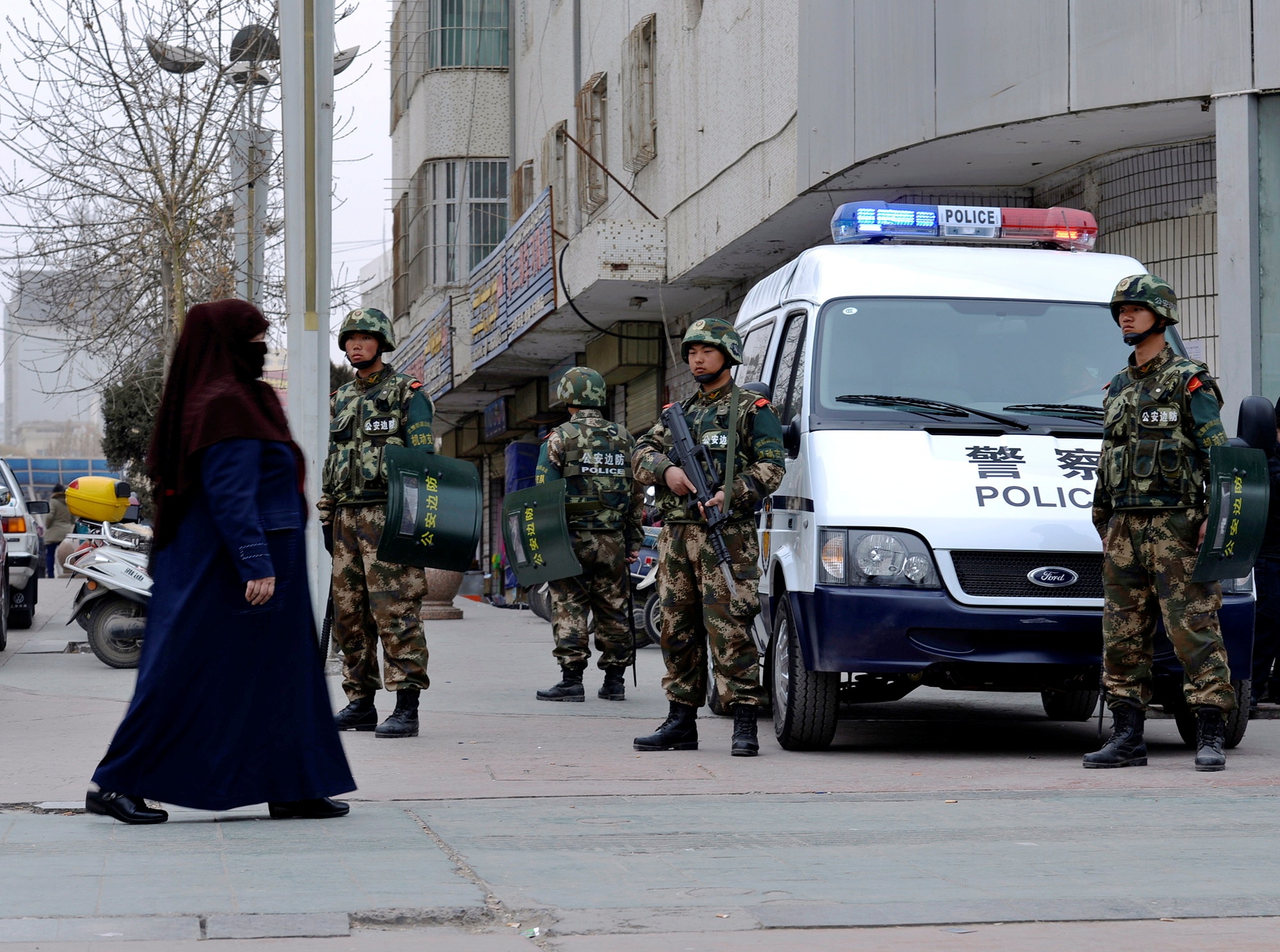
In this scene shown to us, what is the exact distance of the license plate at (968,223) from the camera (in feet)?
29.2

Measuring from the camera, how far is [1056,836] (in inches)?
217

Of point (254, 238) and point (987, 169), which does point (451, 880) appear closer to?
point (987, 169)

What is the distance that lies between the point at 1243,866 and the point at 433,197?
2624cm

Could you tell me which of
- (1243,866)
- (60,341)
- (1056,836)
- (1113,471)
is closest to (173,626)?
(1056,836)

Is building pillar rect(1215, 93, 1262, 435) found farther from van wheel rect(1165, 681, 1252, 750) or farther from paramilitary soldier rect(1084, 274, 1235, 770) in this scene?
paramilitary soldier rect(1084, 274, 1235, 770)

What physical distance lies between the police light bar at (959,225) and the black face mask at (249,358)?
150 inches

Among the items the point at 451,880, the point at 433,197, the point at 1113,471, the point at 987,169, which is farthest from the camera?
the point at 433,197

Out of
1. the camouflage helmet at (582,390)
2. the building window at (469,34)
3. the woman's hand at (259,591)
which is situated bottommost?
the woman's hand at (259,591)

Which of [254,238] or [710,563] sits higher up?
[254,238]

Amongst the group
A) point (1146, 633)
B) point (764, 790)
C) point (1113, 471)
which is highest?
point (1113, 471)

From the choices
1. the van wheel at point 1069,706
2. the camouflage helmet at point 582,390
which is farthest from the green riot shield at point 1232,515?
the camouflage helmet at point 582,390

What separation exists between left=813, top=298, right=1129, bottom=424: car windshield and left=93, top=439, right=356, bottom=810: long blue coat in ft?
9.61

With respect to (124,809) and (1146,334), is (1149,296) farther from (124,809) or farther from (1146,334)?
(124,809)

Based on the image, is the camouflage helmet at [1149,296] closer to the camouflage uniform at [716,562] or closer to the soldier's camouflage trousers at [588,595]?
the camouflage uniform at [716,562]
